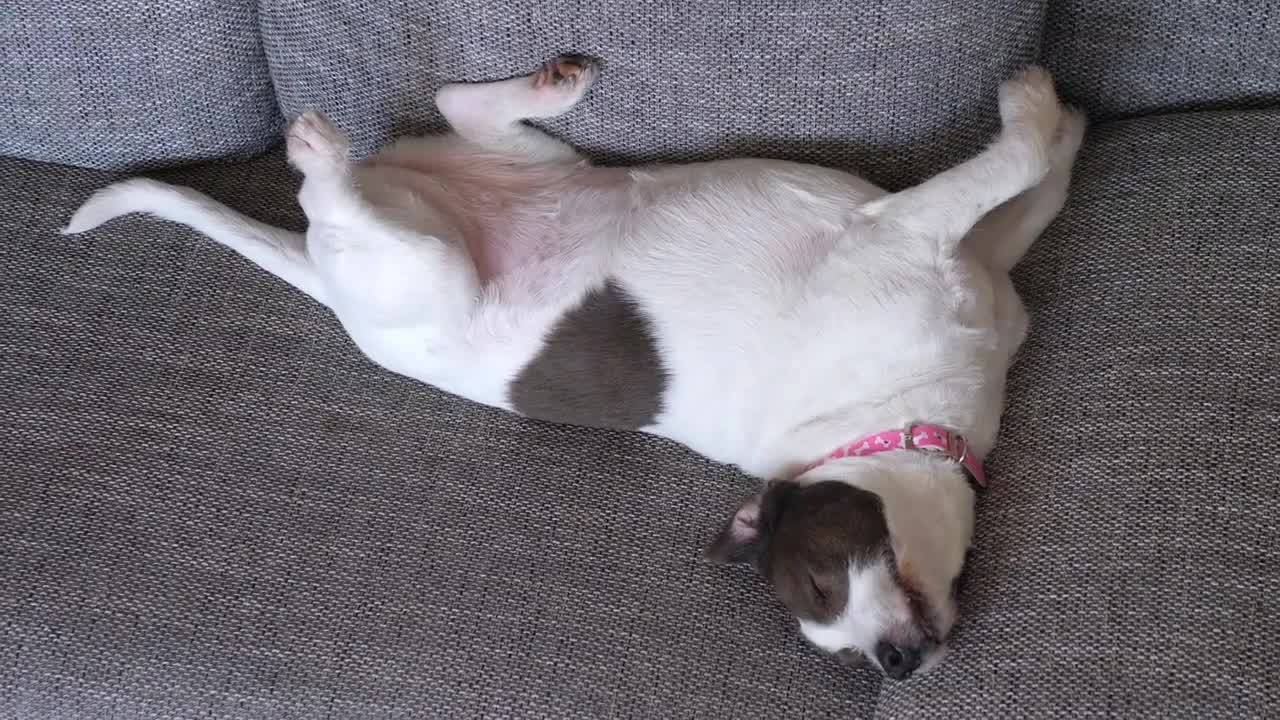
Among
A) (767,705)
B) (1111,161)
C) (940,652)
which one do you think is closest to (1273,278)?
(1111,161)

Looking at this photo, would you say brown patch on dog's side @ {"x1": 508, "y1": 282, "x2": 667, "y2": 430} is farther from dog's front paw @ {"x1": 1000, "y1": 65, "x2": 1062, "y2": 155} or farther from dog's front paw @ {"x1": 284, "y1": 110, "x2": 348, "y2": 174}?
dog's front paw @ {"x1": 1000, "y1": 65, "x2": 1062, "y2": 155}

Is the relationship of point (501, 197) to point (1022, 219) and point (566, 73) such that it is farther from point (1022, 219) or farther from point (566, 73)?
point (1022, 219)

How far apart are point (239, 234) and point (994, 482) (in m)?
1.45

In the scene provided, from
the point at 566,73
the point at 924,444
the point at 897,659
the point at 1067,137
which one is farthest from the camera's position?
the point at 1067,137

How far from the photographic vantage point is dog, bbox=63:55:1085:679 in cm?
182

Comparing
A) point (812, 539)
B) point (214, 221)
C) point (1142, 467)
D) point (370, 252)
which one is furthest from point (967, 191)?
point (214, 221)

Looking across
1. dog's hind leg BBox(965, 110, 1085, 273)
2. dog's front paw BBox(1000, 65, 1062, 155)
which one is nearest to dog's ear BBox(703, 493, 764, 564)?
dog's hind leg BBox(965, 110, 1085, 273)

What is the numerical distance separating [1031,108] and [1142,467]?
658mm

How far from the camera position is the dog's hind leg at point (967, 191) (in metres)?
1.91

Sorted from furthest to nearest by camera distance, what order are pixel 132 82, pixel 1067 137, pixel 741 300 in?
pixel 132 82
pixel 1067 137
pixel 741 300

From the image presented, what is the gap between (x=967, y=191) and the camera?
191 cm

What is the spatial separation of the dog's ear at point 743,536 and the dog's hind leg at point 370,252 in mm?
619

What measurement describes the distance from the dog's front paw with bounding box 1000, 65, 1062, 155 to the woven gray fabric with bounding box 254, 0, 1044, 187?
3cm

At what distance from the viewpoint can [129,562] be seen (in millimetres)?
1952
